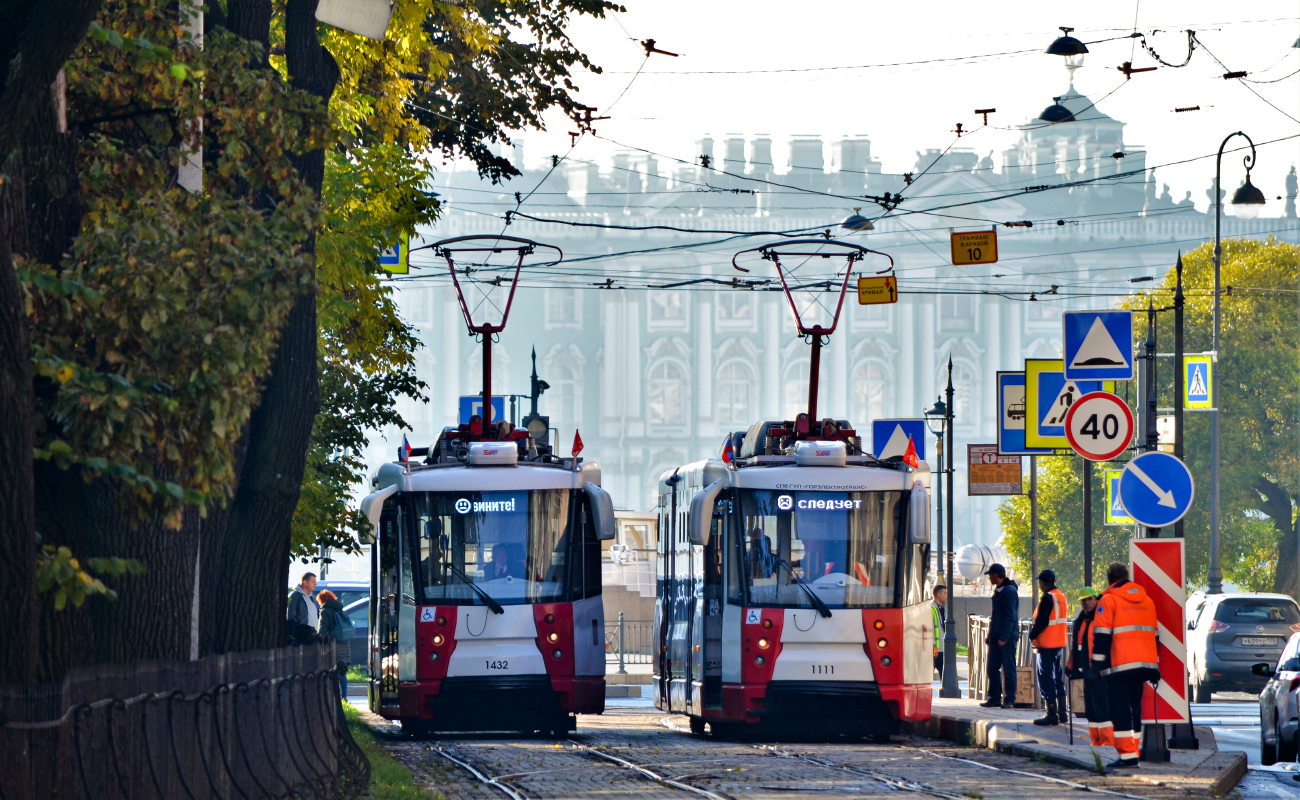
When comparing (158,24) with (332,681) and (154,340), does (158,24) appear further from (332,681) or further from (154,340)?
(332,681)

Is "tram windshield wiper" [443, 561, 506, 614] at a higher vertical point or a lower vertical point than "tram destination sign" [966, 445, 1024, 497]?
lower

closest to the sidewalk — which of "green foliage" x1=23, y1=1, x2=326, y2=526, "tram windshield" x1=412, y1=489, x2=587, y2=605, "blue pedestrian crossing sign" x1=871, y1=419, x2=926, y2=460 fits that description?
"tram windshield" x1=412, y1=489, x2=587, y2=605

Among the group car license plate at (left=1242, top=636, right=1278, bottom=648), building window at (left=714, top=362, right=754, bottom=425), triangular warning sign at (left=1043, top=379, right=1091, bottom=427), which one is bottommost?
car license plate at (left=1242, top=636, right=1278, bottom=648)

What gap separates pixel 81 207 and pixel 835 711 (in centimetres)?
971

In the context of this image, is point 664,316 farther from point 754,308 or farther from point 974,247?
point 974,247

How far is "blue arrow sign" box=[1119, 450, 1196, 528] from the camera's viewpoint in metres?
15.0

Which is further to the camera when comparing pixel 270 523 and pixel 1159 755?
pixel 1159 755

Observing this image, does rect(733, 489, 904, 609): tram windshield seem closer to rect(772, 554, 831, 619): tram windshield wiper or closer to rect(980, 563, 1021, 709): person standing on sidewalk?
rect(772, 554, 831, 619): tram windshield wiper

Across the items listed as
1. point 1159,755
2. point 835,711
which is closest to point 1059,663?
point 835,711

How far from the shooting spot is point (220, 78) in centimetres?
1187

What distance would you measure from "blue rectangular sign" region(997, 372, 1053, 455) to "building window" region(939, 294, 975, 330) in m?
92.3

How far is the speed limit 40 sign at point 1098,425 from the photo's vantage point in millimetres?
15445

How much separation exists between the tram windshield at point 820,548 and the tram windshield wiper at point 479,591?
7.53 ft

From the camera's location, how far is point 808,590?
61.0 feet
